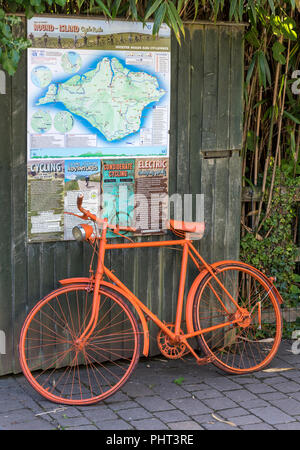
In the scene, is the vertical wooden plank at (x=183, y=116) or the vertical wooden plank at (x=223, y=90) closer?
the vertical wooden plank at (x=183, y=116)

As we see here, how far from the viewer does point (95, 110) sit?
545 centimetres

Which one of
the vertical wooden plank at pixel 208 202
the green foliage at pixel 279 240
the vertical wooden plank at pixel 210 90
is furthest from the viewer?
the green foliage at pixel 279 240

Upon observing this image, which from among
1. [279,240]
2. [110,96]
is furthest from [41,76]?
[279,240]

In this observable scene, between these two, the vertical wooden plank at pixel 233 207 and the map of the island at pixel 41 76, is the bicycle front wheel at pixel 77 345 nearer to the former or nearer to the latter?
the vertical wooden plank at pixel 233 207

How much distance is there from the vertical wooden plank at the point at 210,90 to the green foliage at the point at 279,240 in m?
1.02

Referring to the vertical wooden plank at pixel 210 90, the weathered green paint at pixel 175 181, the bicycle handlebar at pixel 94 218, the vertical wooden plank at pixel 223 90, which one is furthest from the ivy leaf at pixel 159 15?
the bicycle handlebar at pixel 94 218

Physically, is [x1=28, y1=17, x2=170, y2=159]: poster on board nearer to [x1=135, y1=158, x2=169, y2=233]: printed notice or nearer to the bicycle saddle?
[x1=135, y1=158, x2=169, y2=233]: printed notice

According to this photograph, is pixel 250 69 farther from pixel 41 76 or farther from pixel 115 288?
pixel 115 288

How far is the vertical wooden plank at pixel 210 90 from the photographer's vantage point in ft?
18.9

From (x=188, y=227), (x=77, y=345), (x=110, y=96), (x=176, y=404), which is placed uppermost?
(x=110, y=96)

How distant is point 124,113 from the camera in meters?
5.53

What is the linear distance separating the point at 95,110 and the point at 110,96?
6.2 inches

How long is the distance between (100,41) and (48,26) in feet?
1.29

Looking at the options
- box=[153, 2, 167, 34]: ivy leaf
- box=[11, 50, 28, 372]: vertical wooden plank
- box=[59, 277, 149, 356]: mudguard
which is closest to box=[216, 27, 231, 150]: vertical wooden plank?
box=[153, 2, 167, 34]: ivy leaf
